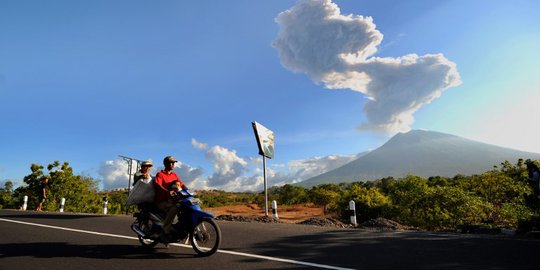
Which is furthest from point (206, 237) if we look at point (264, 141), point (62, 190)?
point (62, 190)

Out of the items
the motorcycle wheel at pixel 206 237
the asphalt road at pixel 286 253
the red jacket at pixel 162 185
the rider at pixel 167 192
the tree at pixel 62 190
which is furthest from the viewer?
the tree at pixel 62 190

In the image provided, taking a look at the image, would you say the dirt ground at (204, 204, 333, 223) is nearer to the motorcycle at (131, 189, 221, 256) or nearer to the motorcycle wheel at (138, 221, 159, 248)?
the motorcycle wheel at (138, 221, 159, 248)

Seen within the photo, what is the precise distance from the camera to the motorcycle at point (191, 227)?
18.1 feet

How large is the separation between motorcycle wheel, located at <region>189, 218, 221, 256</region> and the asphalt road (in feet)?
0.53

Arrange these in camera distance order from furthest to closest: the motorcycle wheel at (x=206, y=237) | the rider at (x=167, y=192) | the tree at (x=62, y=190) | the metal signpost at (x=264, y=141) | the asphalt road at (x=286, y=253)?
the tree at (x=62, y=190)
the metal signpost at (x=264, y=141)
the rider at (x=167, y=192)
the motorcycle wheel at (x=206, y=237)
the asphalt road at (x=286, y=253)

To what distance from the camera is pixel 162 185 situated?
5988 millimetres

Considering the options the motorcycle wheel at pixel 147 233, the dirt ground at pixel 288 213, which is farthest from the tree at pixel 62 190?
the motorcycle wheel at pixel 147 233

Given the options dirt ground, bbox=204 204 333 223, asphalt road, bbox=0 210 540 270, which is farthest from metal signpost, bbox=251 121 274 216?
dirt ground, bbox=204 204 333 223

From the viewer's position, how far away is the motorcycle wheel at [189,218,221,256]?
550 centimetres

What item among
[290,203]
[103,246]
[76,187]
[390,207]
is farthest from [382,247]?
[290,203]

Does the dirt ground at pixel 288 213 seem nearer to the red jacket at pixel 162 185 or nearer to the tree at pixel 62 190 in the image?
the tree at pixel 62 190

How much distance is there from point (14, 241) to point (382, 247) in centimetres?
780

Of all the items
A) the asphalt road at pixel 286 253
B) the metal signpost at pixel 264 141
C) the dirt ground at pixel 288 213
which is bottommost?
the dirt ground at pixel 288 213

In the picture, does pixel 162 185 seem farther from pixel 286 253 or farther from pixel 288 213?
pixel 288 213
